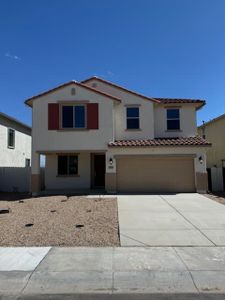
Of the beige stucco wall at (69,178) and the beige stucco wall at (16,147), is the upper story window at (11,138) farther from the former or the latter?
the beige stucco wall at (69,178)

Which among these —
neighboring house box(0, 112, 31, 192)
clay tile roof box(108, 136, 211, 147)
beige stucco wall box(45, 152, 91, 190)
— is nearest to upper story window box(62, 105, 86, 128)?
clay tile roof box(108, 136, 211, 147)

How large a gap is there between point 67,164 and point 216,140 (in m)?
13.8

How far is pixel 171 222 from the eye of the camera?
948cm

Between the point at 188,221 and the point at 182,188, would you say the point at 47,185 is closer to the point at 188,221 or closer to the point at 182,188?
the point at 182,188

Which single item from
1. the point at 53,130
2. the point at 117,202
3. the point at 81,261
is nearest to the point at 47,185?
the point at 53,130

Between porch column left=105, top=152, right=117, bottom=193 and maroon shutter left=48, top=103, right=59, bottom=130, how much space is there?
3729mm

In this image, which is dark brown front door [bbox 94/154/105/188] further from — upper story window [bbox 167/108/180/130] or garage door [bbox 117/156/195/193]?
upper story window [bbox 167/108/180/130]

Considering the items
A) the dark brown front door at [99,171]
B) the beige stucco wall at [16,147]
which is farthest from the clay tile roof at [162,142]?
the beige stucco wall at [16,147]

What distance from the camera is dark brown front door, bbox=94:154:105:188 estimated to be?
2038 centimetres

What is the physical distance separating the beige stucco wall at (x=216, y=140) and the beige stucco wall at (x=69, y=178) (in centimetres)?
1197

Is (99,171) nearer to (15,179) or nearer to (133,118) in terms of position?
(133,118)

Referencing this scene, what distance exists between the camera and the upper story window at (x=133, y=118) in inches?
744

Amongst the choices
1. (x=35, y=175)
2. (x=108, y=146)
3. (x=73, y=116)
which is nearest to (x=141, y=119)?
(x=108, y=146)

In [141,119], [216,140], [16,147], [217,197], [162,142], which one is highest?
[141,119]
